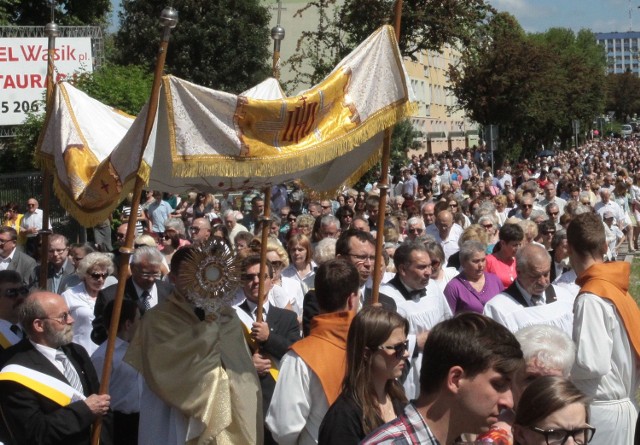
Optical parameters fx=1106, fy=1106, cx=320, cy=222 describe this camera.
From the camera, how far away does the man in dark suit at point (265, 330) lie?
6090mm

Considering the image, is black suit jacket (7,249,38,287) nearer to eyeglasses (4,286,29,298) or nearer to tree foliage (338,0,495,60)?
eyeglasses (4,286,29,298)

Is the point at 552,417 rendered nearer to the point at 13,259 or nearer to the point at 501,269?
the point at 501,269

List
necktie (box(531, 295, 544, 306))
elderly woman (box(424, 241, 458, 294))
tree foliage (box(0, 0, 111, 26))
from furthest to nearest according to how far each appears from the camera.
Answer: tree foliage (box(0, 0, 111, 26)), elderly woman (box(424, 241, 458, 294)), necktie (box(531, 295, 544, 306))

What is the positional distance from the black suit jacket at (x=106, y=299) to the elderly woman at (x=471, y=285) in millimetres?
2041

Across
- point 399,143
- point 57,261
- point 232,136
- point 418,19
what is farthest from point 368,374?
point 399,143

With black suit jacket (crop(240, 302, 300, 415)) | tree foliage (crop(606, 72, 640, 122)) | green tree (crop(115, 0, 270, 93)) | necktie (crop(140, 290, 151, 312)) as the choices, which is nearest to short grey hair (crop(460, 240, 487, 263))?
black suit jacket (crop(240, 302, 300, 415))

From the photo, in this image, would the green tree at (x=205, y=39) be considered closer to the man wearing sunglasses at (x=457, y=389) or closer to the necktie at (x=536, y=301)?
the necktie at (x=536, y=301)

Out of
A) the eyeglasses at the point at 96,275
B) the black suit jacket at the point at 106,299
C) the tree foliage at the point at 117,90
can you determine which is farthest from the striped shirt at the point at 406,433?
the tree foliage at the point at 117,90

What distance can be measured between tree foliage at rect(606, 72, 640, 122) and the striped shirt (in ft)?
467

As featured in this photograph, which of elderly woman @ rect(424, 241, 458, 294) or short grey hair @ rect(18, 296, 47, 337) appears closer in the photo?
short grey hair @ rect(18, 296, 47, 337)

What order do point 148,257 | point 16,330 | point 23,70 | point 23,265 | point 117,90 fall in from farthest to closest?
point 23,70 → point 117,90 → point 23,265 → point 148,257 → point 16,330

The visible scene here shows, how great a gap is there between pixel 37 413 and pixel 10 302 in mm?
1452

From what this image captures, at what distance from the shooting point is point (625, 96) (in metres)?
145

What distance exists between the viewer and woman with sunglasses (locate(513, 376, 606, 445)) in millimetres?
3539
